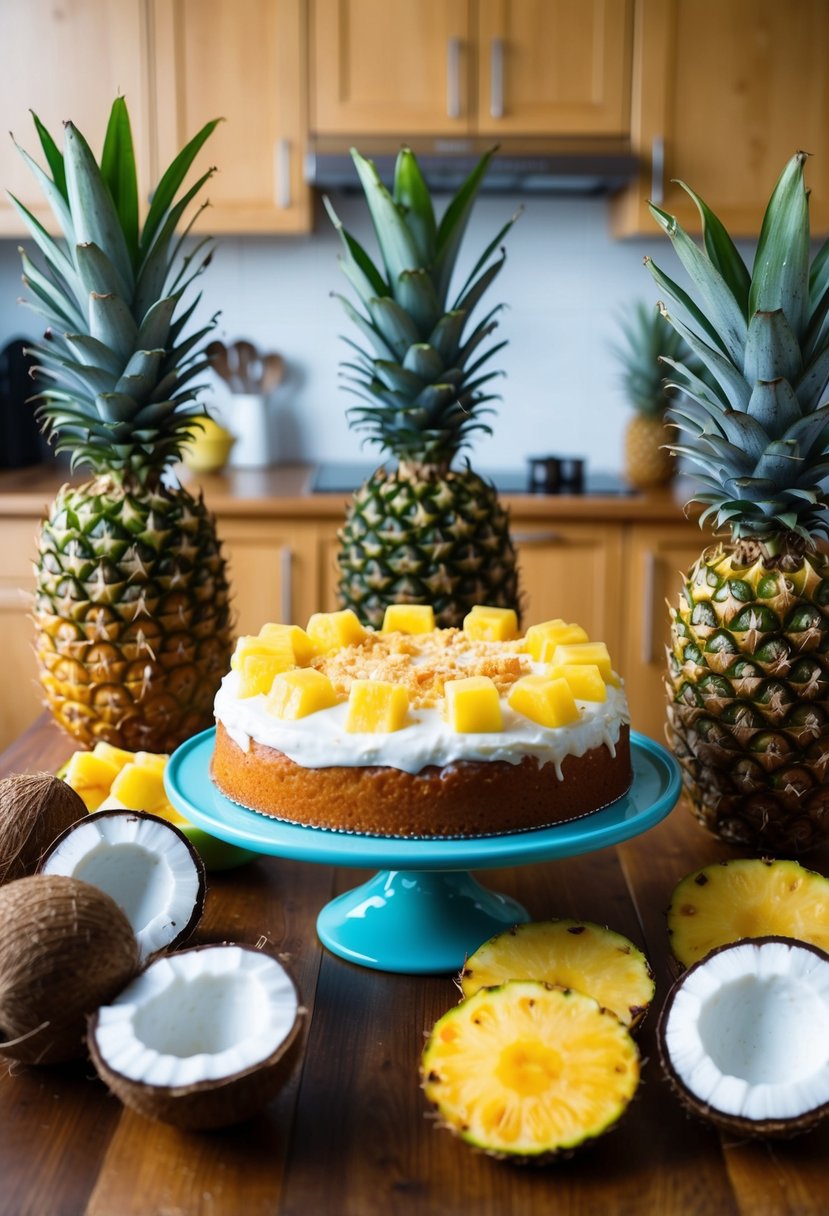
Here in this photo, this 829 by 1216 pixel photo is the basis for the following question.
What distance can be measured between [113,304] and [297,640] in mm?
597

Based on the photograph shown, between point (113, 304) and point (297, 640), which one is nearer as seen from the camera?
point (297, 640)

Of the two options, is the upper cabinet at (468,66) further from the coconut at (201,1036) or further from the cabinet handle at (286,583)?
the coconut at (201,1036)

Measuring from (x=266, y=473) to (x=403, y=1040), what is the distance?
10.6ft

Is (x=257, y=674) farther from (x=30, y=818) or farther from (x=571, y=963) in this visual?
(x=571, y=963)

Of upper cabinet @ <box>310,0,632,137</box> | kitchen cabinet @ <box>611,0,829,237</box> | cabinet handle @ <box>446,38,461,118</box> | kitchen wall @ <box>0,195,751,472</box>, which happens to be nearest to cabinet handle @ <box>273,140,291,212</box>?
upper cabinet @ <box>310,0,632,137</box>

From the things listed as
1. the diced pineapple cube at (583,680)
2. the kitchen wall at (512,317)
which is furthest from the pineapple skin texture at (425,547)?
the kitchen wall at (512,317)

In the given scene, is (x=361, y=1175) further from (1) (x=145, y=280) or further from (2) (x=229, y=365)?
(2) (x=229, y=365)

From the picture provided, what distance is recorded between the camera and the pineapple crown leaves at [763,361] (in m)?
1.33

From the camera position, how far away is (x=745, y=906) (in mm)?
1227

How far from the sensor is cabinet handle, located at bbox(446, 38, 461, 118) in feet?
12.1

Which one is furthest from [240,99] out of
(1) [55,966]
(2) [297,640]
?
(1) [55,966]

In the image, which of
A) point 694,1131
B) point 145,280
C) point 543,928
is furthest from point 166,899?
point 145,280

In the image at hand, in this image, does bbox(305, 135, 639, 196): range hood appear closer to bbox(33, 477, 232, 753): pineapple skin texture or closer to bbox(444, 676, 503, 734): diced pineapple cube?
bbox(33, 477, 232, 753): pineapple skin texture

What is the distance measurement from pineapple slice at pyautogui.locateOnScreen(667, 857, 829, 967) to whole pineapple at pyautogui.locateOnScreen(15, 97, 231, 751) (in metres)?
0.85
